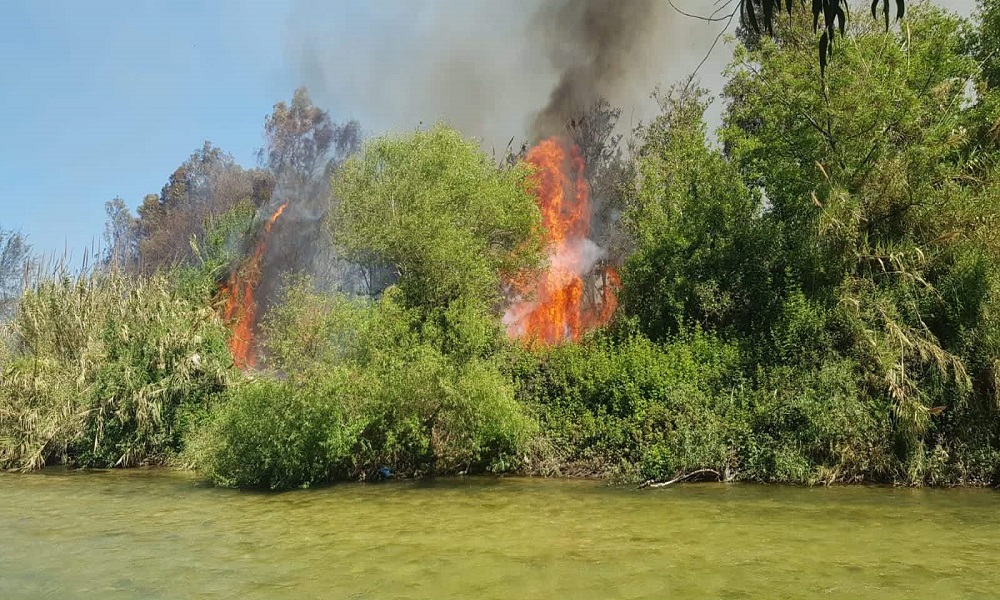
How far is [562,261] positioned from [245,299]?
28.6 metres

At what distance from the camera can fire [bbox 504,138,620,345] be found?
4256 centimetres

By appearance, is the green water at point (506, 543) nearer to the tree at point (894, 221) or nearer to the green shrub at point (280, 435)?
the green shrub at point (280, 435)

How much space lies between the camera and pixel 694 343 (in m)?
21.4

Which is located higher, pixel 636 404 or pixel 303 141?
pixel 303 141

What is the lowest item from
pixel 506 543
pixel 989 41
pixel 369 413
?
pixel 506 543

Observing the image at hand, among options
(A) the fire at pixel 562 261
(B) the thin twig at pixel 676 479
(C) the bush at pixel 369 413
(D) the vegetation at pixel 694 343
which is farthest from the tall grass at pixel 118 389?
(A) the fire at pixel 562 261

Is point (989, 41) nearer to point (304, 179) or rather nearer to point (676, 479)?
point (676, 479)

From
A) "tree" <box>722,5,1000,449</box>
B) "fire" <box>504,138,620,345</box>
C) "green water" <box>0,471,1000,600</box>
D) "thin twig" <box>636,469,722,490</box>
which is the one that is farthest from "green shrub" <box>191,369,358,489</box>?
"fire" <box>504,138,620,345</box>

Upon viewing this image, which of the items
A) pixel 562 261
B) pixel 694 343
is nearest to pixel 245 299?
pixel 562 261

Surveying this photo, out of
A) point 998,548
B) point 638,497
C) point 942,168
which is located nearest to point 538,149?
point 942,168

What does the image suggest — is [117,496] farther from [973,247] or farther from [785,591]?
[973,247]

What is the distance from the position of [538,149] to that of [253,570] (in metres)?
40.8

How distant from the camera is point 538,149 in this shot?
1898 inches

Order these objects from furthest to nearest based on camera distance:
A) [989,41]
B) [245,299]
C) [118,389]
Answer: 1. [245,299]
2. [989,41]
3. [118,389]
